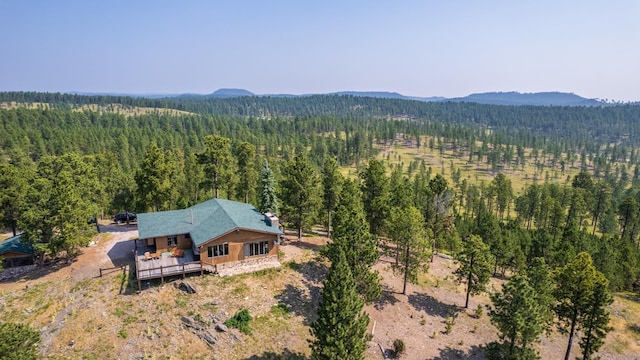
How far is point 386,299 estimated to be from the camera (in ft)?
127

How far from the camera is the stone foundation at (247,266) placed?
36041mm

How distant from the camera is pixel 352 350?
24.2m

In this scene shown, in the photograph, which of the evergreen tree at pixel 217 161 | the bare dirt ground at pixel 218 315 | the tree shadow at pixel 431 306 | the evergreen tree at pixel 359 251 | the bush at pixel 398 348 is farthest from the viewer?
the evergreen tree at pixel 217 161

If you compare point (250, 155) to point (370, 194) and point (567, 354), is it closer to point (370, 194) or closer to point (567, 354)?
point (370, 194)

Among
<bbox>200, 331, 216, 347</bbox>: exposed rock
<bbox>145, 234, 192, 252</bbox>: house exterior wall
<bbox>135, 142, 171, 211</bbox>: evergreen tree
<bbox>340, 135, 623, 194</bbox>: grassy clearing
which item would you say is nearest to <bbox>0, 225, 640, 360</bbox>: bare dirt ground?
<bbox>200, 331, 216, 347</bbox>: exposed rock

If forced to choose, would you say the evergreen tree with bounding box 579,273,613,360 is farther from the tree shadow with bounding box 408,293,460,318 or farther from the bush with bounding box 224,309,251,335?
the bush with bounding box 224,309,251,335

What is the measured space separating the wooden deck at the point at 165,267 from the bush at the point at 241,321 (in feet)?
20.9

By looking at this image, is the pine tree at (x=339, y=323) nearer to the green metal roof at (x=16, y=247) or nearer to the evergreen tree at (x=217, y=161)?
the evergreen tree at (x=217, y=161)

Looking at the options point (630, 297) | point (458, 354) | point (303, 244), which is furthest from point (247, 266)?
point (630, 297)

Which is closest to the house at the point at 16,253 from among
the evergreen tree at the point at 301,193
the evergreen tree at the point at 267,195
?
the evergreen tree at the point at 267,195

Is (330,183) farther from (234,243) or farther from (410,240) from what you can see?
(234,243)

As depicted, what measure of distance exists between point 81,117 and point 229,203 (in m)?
190

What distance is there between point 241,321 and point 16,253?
84.2 ft

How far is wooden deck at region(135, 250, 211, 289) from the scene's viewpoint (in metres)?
33.0
